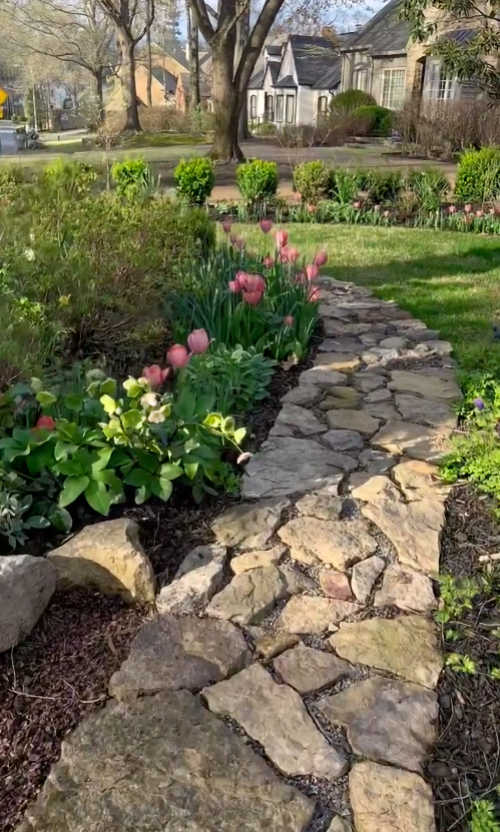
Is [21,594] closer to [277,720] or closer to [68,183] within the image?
[277,720]

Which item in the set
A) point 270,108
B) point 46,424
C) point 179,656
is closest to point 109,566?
point 179,656

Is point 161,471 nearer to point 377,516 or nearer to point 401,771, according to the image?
point 377,516

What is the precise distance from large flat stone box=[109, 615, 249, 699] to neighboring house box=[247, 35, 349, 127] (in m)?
36.8

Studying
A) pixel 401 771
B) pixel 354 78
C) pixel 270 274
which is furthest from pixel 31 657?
pixel 354 78

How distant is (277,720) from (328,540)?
2.69 feet

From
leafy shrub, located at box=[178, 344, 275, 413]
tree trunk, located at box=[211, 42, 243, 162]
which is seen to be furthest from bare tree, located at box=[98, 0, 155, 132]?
leafy shrub, located at box=[178, 344, 275, 413]

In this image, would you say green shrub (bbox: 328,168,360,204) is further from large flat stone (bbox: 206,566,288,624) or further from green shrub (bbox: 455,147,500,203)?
large flat stone (bbox: 206,566,288,624)

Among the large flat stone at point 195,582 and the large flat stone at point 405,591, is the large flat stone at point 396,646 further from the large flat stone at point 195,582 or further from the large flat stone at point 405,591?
the large flat stone at point 195,582

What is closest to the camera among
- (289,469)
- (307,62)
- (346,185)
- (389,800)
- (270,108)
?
(389,800)

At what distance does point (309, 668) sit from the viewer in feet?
6.51

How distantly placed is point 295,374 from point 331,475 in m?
1.27

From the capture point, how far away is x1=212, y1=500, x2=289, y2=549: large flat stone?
2537 mm

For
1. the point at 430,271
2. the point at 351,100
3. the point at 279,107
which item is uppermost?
the point at 279,107

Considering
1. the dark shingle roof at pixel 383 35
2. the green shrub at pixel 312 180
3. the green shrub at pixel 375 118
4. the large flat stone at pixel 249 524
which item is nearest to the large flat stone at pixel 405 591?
the large flat stone at pixel 249 524
